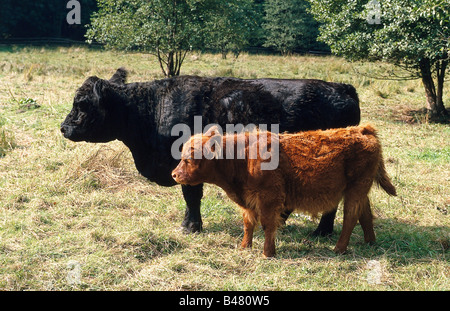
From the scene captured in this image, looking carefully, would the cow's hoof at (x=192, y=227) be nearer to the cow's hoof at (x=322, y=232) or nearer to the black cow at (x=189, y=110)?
the black cow at (x=189, y=110)

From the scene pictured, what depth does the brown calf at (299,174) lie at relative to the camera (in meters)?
4.73

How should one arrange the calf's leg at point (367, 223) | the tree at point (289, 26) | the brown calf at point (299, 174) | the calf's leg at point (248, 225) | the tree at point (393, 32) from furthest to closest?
the tree at point (289, 26)
the tree at point (393, 32)
the calf's leg at point (367, 223)
the calf's leg at point (248, 225)
the brown calf at point (299, 174)

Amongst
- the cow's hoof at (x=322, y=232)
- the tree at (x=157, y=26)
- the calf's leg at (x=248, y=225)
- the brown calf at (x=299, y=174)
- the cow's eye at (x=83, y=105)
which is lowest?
the cow's hoof at (x=322, y=232)

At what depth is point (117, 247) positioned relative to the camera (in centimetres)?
502

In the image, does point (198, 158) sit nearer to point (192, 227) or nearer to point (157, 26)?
point (192, 227)

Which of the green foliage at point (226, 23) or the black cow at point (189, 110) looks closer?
the black cow at point (189, 110)

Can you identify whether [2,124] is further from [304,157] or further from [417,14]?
[417,14]

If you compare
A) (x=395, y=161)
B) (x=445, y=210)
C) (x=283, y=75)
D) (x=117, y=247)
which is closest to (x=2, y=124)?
(x=117, y=247)

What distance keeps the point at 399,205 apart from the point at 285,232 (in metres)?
→ 1.88

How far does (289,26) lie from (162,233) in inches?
1406

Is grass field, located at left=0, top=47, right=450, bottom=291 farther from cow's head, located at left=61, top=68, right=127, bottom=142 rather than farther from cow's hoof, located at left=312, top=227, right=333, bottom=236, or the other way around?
cow's head, located at left=61, top=68, right=127, bottom=142

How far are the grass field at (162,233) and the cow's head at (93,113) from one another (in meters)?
1.07

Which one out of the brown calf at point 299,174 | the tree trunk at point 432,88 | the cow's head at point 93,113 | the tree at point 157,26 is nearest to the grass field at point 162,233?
the brown calf at point 299,174

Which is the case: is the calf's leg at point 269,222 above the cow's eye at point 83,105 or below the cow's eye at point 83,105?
below
